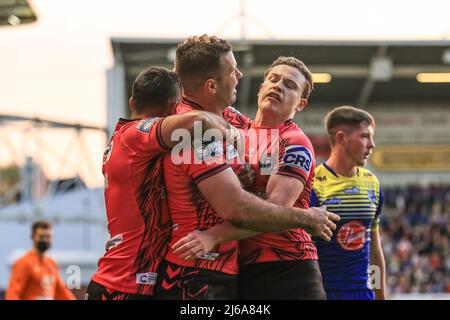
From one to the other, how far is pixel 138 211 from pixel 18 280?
A: 538 centimetres

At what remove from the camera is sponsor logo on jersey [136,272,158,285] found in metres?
3.81

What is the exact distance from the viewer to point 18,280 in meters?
8.87

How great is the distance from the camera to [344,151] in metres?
5.89

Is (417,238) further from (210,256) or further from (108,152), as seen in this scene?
(210,256)

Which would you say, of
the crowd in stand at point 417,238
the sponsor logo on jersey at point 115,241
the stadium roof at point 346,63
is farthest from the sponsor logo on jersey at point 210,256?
the crowd in stand at point 417,238

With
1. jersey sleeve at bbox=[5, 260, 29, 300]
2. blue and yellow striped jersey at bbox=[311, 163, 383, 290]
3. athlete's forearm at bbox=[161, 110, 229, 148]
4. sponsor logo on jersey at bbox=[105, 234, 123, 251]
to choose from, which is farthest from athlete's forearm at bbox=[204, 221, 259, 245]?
jersey sleeve at bbox=[5, 260, 29, 300]

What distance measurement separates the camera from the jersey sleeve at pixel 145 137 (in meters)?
3.73

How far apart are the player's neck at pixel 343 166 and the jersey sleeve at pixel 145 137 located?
229 centimetres

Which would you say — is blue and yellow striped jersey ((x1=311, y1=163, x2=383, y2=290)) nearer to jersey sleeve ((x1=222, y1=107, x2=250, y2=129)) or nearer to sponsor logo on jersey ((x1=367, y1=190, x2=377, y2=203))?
sponsor logo on jersey ((x1=367, y1=190, x2=377, y2=203))

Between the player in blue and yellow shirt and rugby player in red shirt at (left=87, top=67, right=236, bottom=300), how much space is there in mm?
1958

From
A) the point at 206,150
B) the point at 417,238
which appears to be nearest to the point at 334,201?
the point at 206,150

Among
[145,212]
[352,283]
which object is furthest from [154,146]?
[352,283]
